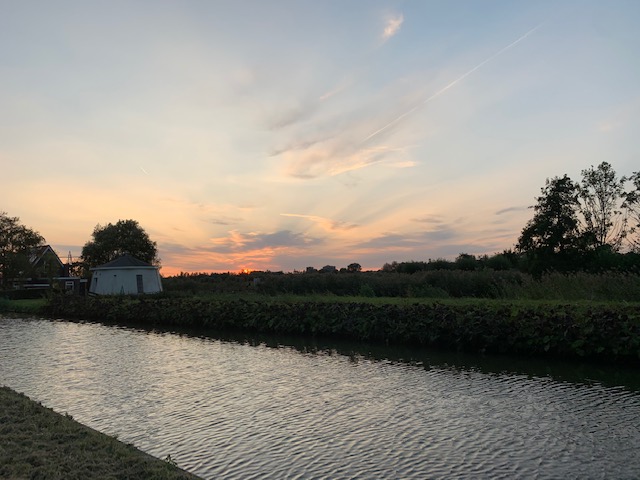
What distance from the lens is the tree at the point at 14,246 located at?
5403 centimetres

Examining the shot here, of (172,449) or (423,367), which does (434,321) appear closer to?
(423,367)

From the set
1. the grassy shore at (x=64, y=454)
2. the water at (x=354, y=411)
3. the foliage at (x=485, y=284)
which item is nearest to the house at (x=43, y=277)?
the foliage at (x=485, y=284)

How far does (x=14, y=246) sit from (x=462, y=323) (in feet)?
208

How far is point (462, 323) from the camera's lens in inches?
604

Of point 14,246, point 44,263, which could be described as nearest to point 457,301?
point 44,263

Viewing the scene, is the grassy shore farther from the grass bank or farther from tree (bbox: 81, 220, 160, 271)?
tree (bbox: 81, 220, 160, 271)

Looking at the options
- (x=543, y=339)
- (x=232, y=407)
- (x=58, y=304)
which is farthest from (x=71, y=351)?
(x=58, y=304)

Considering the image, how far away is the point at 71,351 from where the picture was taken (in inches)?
654

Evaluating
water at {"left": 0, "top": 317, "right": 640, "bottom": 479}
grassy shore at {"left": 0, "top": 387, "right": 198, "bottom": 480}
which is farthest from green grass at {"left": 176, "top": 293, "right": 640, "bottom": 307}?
grassy shore at {"left": 0, "top": 387, "right": 198, "bottom": 480}

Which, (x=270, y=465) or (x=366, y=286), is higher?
(x=366, y=286)

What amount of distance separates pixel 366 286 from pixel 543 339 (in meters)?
17.7

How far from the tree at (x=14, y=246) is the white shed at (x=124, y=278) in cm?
1193

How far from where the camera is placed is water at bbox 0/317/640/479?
21.0 ft

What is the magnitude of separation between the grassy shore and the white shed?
4106cm
